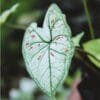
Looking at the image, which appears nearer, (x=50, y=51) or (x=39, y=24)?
(x=50, y=51)

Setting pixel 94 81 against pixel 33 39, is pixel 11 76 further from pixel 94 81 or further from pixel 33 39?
pixel 33 39

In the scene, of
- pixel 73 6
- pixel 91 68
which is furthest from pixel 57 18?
pixel 73 6

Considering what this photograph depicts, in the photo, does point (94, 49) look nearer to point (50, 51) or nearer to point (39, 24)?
point (50, 51)

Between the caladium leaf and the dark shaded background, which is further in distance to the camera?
the dark shaded background

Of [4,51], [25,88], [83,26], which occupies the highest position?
[83,26]

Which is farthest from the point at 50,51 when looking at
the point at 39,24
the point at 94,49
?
the point at 39,24
